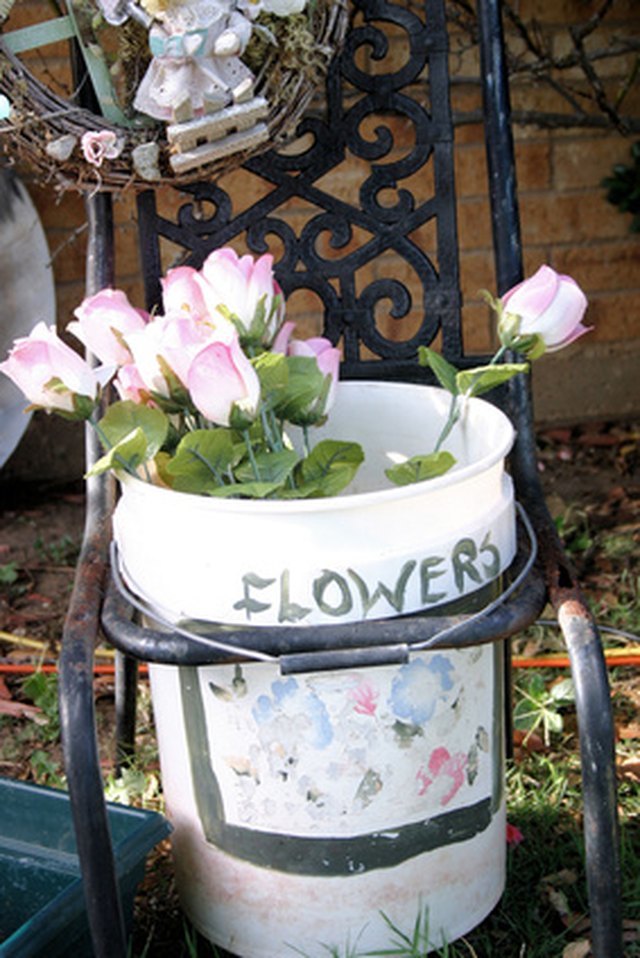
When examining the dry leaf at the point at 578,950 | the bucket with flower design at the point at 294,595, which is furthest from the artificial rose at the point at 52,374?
the dry leaf at the point at 578,950

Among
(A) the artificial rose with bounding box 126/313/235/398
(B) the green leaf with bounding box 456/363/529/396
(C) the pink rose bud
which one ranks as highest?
(A) the artificial rose with bounding box 126/313/235/398

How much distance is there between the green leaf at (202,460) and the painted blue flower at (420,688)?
0.27 metres

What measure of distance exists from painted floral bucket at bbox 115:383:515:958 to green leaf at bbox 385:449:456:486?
52mm

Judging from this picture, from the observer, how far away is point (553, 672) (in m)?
2.09

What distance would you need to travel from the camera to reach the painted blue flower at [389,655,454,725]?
4.04ft

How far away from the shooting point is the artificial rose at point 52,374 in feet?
3.97

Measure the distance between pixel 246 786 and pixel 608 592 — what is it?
1236mm

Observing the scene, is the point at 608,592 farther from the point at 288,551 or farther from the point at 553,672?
the point at 288,551

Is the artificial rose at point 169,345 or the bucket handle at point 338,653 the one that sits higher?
the artificial rose at point 169,345

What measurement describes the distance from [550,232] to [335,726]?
73.1 inches

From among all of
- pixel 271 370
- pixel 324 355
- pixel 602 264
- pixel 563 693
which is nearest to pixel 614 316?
pixel 602 264

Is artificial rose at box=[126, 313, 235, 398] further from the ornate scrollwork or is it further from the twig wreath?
the ornate scrollwork

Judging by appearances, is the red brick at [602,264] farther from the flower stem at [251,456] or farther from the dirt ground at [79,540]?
the flower stem at [251,456]

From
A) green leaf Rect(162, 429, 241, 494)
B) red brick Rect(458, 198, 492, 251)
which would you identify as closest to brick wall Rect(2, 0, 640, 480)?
red brick Rect(458, 198, 492, 251)
